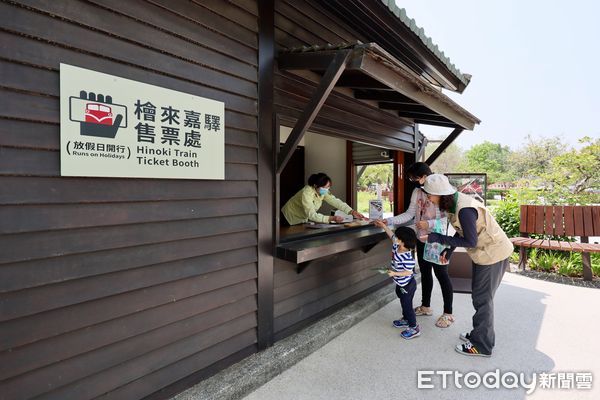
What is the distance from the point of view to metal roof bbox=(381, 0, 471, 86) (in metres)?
3.09

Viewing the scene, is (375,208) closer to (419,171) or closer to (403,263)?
(419,171)

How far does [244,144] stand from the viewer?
2633mm

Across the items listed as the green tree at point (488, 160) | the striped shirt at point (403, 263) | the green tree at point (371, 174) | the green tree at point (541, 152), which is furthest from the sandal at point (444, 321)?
the green tree at point (488, 160)

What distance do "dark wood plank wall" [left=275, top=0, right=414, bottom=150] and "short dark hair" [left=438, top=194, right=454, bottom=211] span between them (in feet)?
4.11

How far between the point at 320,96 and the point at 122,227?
1.59 metres

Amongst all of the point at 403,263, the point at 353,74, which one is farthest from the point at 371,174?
the point at 353,74

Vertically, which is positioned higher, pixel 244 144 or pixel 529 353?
pixel 244 144

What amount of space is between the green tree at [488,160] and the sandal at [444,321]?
3761 centimetres

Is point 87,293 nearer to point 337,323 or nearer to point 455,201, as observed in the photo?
point 337,323

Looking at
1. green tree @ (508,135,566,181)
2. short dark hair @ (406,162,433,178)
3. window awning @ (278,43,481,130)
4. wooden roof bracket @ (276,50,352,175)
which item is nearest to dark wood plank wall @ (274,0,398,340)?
window awning @ (278,43,481,130)

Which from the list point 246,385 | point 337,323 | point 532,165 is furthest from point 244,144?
point 532,165

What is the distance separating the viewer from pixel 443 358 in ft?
10.0

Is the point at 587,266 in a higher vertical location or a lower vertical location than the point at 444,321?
higher

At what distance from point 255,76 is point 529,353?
3.42 metres
